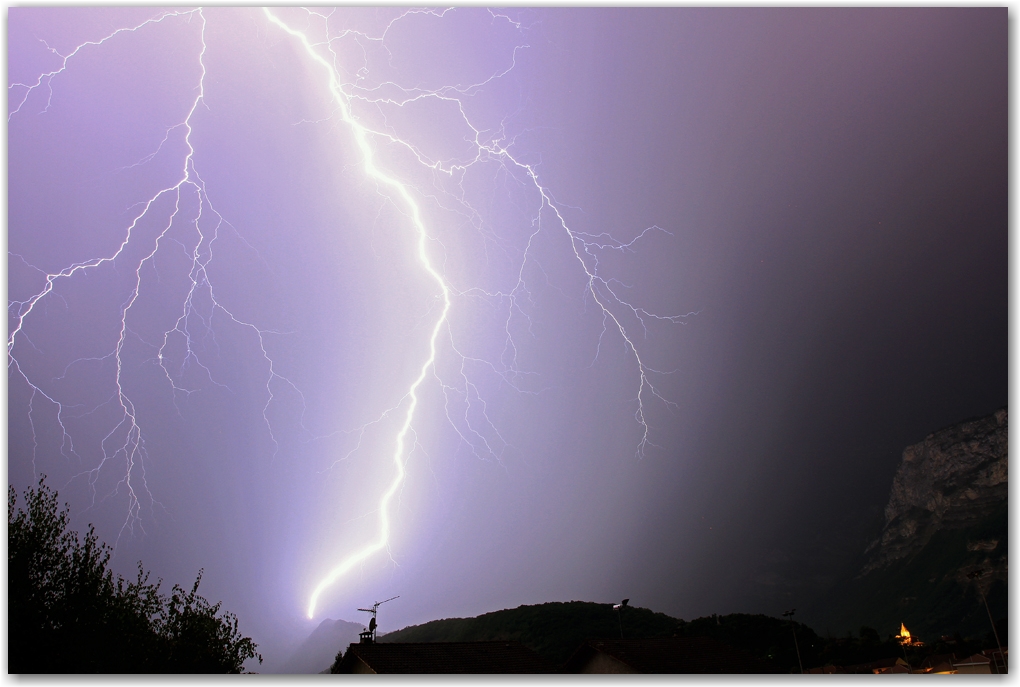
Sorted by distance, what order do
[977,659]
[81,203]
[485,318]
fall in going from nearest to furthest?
[81,203] < [485,318] < [977,659]

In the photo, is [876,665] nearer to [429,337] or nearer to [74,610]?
[429,337]

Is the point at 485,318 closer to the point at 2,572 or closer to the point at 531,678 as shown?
the point at 531,678

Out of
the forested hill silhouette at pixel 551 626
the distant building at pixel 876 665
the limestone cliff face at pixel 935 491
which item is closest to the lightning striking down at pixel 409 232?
the forested hill silhouette at pixel 551 626

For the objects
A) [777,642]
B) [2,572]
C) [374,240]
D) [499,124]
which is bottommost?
[2,572]

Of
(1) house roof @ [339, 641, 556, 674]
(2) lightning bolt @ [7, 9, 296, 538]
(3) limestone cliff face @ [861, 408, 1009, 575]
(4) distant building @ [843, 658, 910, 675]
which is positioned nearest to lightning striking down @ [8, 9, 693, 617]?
(2) lightning bolt @ [7, 9, 296, 538]

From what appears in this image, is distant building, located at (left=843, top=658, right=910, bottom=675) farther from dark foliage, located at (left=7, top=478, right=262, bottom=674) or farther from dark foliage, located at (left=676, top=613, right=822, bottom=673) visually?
dark foliage, located at (left=7, top=478, right=262, bottom=674)

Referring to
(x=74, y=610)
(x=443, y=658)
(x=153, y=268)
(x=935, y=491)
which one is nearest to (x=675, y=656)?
(x=443, y=658)

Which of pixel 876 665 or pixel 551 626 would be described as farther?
pixel 551 626

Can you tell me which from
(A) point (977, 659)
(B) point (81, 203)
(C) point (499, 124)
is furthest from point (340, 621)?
(A) point (977, 659)
